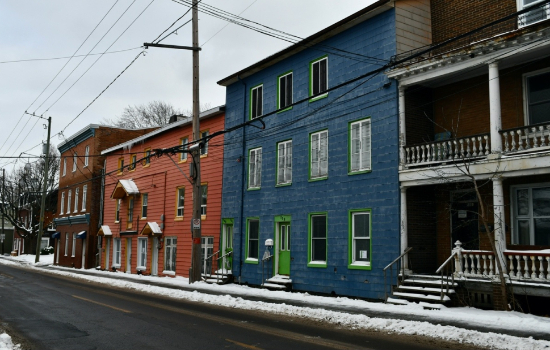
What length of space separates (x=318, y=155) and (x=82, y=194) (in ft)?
89.8

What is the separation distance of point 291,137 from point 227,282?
7.18m

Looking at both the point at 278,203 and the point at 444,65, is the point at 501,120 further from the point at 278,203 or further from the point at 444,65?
the point at 278,203

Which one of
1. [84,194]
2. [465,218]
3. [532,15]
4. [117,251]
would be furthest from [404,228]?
[84,194]

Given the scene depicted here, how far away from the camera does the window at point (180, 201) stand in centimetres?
2881

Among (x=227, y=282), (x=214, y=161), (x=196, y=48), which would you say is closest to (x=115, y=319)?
(x=227, y=282)

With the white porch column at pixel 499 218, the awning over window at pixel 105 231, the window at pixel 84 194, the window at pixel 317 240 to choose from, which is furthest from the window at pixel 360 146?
the window at pixel 84 194

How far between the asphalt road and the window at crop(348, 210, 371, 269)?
501 centimetres

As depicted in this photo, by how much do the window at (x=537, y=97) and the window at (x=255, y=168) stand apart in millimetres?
11522

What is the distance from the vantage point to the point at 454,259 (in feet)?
52.0

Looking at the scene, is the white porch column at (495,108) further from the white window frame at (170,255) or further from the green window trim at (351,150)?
the white window frame at (170,255)

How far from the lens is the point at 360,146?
1853 centimetres

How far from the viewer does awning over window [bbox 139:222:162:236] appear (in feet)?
97.6

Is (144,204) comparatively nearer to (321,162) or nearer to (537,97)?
(321,162)

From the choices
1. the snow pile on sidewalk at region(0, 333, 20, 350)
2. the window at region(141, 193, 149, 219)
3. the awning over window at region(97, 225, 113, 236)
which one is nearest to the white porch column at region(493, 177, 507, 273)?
the snow pile on sidewalk at region(0, 333, 20, 350)
